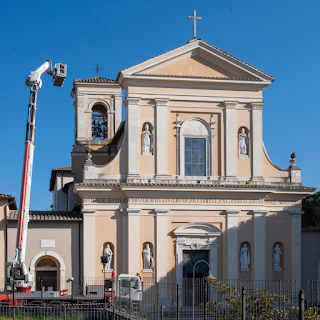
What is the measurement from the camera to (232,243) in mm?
27719

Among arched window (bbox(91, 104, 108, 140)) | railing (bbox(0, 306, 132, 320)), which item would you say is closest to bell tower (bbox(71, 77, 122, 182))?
arched window (bbox(91, 104, 108, 140))

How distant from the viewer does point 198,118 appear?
28156 mm

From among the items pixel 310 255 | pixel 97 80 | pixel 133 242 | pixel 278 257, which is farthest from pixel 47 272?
pixel 97 80

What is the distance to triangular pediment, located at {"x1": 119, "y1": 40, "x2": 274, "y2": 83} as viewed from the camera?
27.7m

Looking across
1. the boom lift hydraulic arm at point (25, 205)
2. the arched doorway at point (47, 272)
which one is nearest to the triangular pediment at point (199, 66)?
the boom lift hydraulic arm at point (25, 205)

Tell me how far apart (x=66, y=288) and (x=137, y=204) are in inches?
178

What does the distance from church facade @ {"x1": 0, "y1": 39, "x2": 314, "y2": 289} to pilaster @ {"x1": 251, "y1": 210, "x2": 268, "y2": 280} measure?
0.04m

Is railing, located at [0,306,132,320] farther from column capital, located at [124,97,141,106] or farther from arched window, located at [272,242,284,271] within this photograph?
arched window, located at [272,242,284,271]

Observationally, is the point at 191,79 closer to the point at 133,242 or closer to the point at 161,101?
the point at 161,101

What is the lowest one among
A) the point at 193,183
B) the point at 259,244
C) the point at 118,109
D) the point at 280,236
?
the point at 259,244

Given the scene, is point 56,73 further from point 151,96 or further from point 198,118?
point 198,118

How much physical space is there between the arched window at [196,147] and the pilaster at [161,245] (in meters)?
2.11

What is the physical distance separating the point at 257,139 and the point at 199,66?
404 cm

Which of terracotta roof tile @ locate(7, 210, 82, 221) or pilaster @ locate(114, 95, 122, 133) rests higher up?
pilaster @ locate(114, 95, 122, 133)
